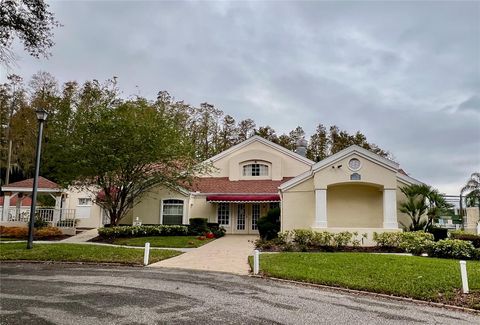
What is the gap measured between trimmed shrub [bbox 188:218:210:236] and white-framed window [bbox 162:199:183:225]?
8.14 ft

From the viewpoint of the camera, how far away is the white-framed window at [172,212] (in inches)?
1094

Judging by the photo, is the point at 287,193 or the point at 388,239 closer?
the point at 388,239

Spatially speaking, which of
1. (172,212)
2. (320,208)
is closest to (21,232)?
(172,212)

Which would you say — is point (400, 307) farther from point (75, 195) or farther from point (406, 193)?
point (75, 195)

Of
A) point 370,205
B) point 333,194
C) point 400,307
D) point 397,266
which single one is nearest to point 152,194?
point 333,194

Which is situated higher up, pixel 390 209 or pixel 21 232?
pixel 390 209

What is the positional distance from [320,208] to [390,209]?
374 centimetres

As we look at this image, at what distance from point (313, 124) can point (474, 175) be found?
21826 millimetres

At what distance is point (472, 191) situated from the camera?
28953 mm

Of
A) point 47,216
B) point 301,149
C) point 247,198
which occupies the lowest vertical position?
point 47,216

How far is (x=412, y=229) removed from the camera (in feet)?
67.9

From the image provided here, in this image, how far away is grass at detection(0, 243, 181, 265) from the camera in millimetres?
14318

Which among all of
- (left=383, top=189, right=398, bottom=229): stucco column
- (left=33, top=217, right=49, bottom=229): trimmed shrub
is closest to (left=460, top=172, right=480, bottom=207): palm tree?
(left=383, top=189, right=398, bottom=229): stucco column

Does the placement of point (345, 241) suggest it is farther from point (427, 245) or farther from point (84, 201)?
point (84, 201)
